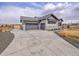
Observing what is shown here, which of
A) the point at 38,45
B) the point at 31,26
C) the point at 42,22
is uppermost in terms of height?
the point at 42,22

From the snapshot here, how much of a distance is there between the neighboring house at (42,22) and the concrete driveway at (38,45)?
18 centimetres

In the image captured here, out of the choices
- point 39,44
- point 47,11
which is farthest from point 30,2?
point 39,44

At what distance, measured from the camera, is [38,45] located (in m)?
4.37

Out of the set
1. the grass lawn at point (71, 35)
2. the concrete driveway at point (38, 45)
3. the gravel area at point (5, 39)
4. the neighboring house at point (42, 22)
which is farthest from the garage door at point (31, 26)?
the grass lawn at point (71, 35)

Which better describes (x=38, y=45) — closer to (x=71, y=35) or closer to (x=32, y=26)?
(x=32, y=26)

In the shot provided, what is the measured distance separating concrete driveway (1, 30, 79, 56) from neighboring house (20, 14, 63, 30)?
0.59 feet

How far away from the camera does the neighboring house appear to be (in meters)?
4.59

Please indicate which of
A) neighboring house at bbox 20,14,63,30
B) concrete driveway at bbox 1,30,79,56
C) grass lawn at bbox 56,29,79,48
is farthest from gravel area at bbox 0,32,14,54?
grass lawn at bbox 56,29,79,48

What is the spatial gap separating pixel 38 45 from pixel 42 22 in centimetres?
85

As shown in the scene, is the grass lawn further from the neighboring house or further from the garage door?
the garage door

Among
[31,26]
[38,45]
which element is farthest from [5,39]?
[38,45]

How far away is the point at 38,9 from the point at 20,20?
727mm

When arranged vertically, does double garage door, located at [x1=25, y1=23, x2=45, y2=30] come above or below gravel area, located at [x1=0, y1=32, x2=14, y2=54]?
above

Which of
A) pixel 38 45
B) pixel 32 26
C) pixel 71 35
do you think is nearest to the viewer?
pixel 38 45
